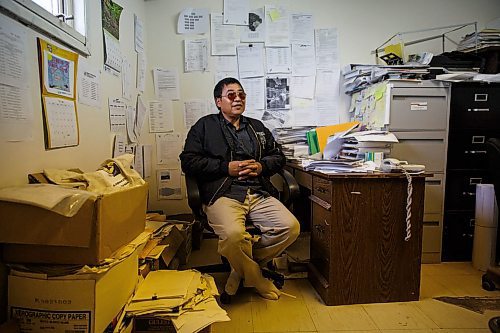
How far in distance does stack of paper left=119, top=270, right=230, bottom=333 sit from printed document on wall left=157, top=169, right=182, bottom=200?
128 cm

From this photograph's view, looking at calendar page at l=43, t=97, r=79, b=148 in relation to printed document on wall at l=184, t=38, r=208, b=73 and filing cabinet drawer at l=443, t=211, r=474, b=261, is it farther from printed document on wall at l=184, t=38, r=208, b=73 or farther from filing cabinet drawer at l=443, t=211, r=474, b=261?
filing cabinet drawer at l=443, t=211, r=474, b=261

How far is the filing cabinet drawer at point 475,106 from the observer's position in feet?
7.10

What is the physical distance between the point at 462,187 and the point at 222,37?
204 centimetres

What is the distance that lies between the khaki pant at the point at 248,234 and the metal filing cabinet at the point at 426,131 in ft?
3.10

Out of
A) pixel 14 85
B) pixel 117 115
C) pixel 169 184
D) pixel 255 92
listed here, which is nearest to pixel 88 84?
pixel 117 115

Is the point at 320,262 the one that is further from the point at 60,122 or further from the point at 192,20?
the point at 192,20

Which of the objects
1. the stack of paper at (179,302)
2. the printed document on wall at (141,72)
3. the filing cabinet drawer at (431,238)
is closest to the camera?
the stack of paper at (179,302)

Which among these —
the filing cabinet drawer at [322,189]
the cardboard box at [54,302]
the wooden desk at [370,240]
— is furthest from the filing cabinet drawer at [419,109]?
the cardboard box at [54,302]

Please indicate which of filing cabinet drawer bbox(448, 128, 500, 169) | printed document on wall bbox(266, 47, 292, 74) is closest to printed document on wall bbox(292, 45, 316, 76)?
printed document on wall bbox(266, 47, 292, 74)

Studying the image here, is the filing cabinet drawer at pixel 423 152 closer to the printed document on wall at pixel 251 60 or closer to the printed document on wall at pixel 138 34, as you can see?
the printed document on wall at pixel 251 60

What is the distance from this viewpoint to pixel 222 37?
8.43ft

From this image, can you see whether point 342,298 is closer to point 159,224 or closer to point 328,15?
point 159,224

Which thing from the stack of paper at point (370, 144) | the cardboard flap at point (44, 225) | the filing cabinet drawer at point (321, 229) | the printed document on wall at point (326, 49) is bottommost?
the filing cabinet drawer at point (321, 229)

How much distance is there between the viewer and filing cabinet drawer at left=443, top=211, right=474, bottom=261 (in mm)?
2263
